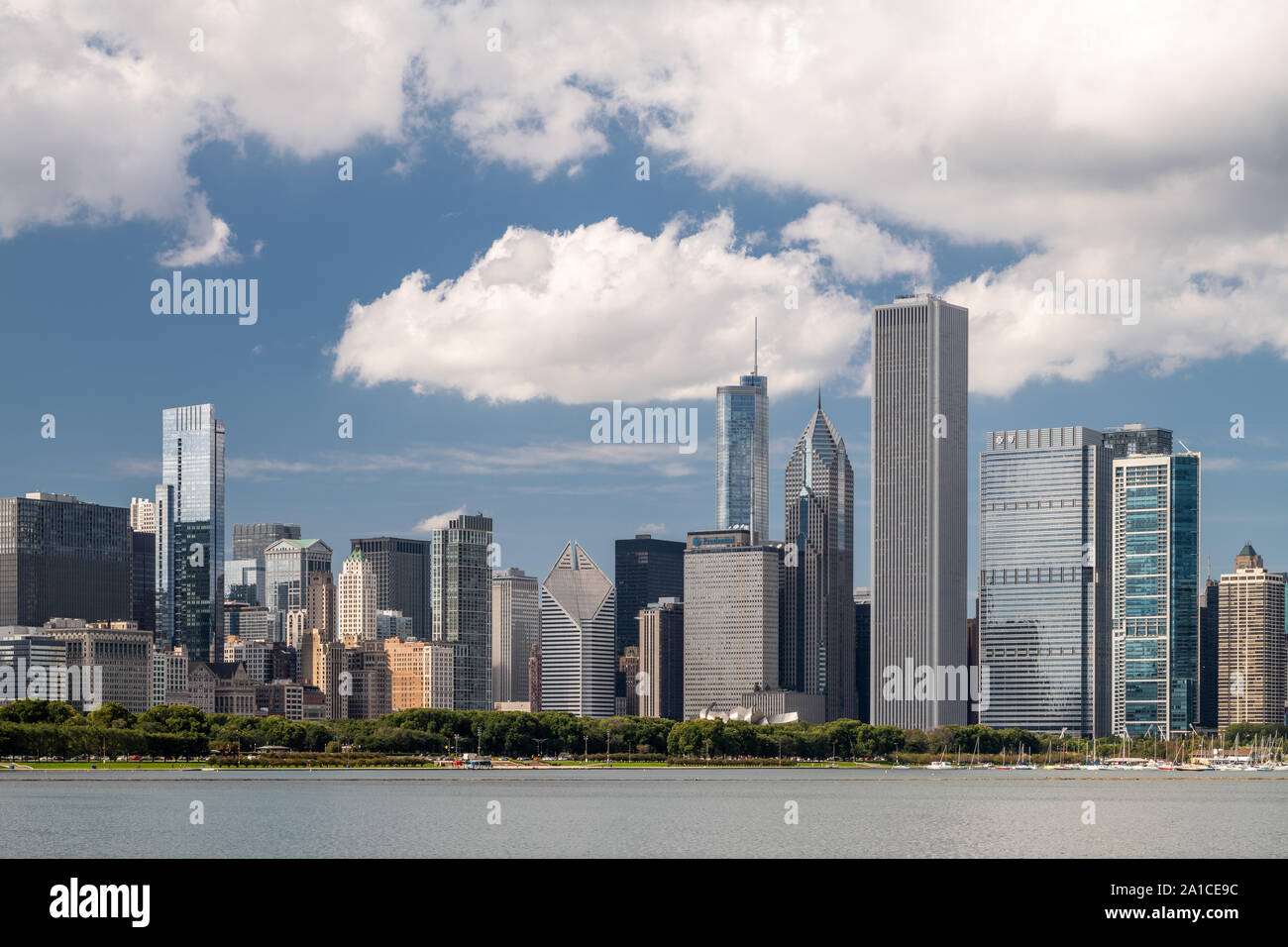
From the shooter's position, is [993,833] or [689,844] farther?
[993,833]

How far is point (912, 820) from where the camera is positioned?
5143 inches

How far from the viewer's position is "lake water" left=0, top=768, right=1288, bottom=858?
96.5 meters

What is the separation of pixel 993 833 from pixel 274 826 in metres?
45.8

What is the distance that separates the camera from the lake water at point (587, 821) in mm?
96500

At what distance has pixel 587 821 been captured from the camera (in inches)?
4734
